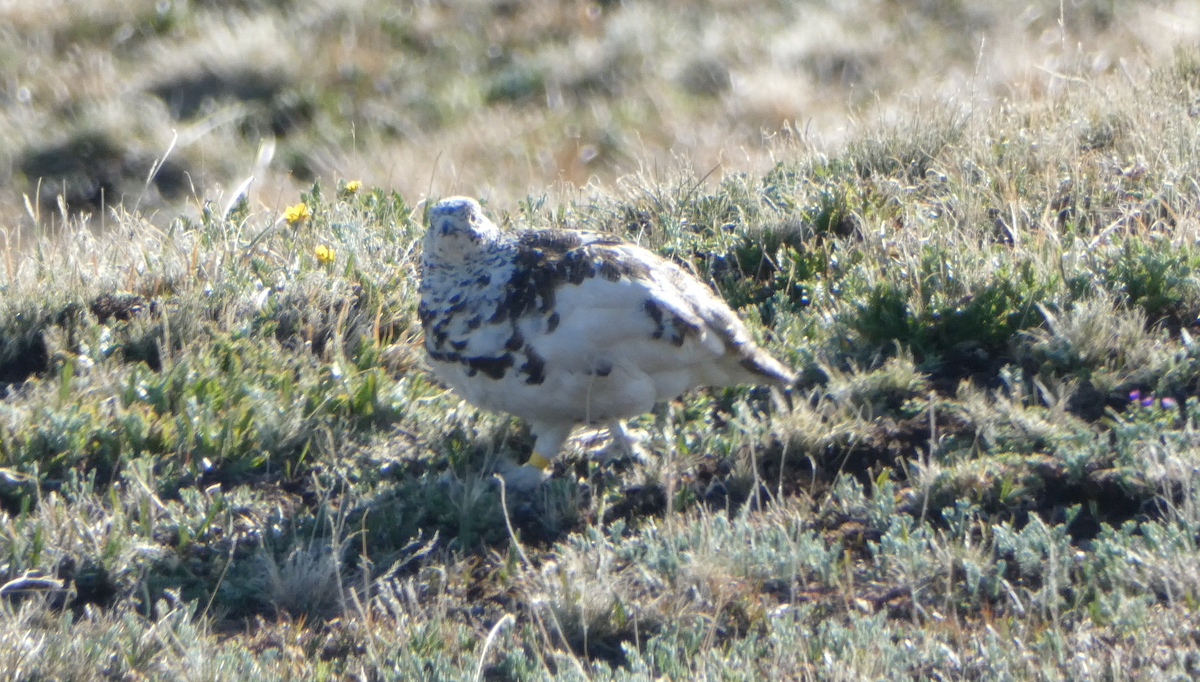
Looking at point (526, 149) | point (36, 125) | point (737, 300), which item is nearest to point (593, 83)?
point (526, 149)

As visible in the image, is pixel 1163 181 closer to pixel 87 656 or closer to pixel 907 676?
pixel 907 676

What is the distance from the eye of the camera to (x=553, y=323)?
3410 mm

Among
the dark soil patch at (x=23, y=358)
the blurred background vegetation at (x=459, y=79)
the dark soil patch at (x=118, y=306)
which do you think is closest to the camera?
the dark soil patch at (x=23, y=358)

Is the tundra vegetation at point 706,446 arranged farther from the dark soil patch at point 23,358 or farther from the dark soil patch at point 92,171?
the dark soil patch at point 92,171

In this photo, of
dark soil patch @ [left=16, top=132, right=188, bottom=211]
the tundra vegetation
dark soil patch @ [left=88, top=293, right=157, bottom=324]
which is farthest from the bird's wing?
dark soil patch @ [left=16, top=132, right=188, bottom=211]

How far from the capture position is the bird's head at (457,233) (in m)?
3.48

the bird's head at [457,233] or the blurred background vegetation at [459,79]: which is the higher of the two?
the blurred background vegetation at [459,79]

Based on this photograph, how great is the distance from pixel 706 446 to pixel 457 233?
1.02 metres

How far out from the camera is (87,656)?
2.89 metres

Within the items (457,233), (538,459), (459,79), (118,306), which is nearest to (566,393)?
(538,459)

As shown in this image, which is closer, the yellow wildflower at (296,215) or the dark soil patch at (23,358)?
the dark soil patch at (23,358)

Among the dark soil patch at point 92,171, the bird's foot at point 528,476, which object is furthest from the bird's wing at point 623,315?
the dark soil patch at point 92,171

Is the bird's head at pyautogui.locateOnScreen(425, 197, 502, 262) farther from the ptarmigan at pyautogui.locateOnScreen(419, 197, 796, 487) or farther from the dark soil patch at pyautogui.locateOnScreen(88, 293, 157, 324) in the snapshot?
the dark soil patch at pyautogui.locateOnScreen(88, 293, 157, 324)

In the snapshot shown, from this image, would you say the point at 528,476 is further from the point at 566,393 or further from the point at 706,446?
the point at 706,446
